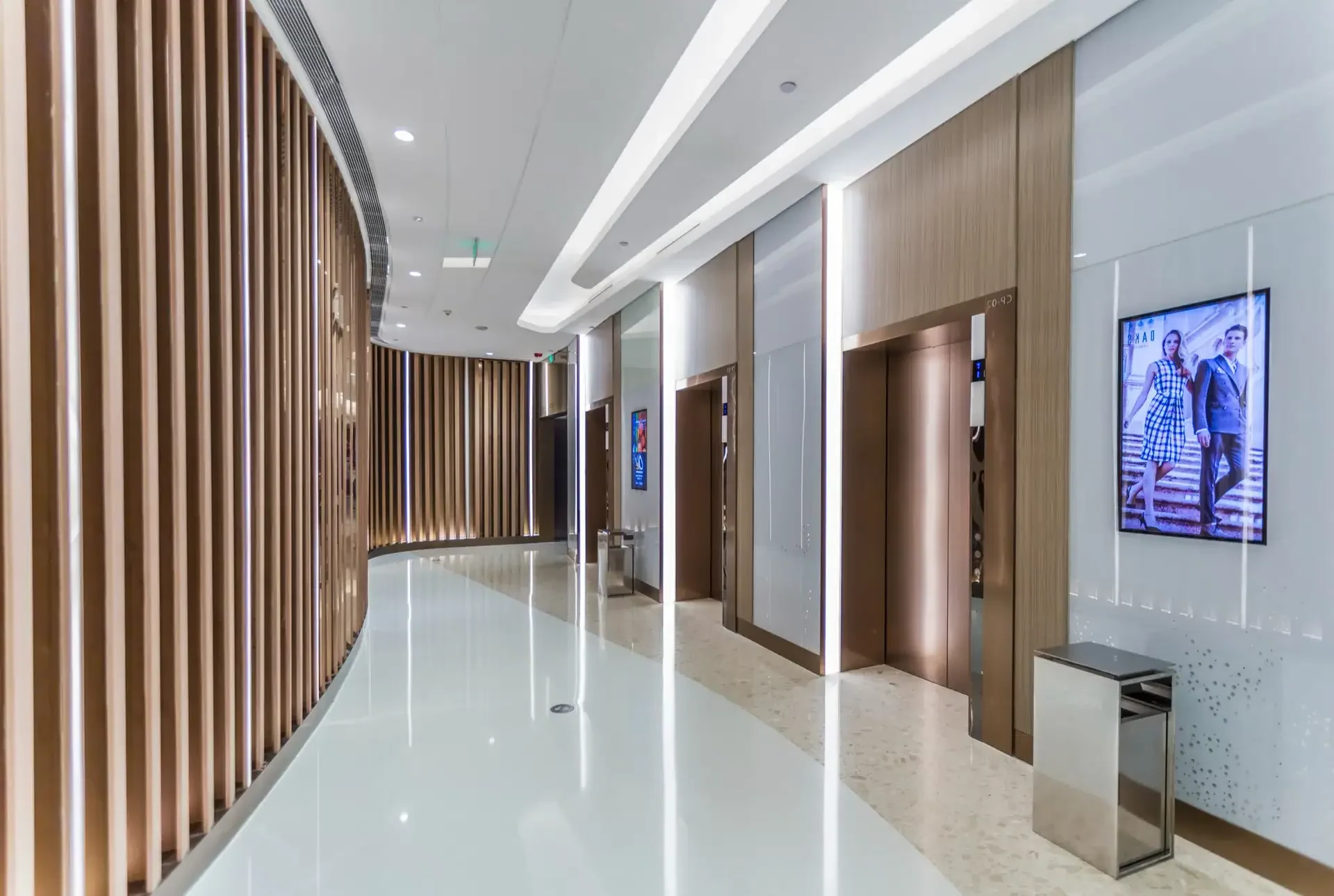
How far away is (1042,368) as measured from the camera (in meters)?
3.53

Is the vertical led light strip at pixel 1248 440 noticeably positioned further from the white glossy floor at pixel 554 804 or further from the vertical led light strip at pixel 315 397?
the vertical led light strip at pixel 315 397

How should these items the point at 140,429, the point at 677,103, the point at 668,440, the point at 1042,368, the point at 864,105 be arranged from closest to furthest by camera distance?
the point at 140,429 < the point at 1042,368 < the point at 864,105 < the point at 677,103 < the point at 668,440

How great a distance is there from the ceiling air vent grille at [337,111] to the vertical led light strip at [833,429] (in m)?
3.31

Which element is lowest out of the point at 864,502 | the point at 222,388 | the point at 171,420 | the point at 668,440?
the point at 864,502

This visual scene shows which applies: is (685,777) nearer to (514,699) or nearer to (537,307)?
(514,699)

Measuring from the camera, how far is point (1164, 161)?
2979 mm

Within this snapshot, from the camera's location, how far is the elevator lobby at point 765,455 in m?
2.13

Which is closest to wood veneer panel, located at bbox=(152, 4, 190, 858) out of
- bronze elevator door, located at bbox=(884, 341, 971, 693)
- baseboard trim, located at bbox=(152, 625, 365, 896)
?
baseboard trim, located at bbox=(152, 625, 365, 896)

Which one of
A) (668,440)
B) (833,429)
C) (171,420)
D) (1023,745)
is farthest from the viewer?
(668,440)

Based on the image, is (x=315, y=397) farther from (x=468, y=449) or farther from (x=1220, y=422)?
(x=468, y=449)

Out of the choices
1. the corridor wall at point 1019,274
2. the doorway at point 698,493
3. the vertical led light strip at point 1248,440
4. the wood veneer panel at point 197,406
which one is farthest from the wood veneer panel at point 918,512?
the wood veneer panel at point 197,406

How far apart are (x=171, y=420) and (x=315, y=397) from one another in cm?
200

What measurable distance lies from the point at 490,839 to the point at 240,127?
3300 mm

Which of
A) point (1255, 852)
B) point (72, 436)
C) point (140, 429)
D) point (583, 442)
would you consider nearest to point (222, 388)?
point (140, 429)
